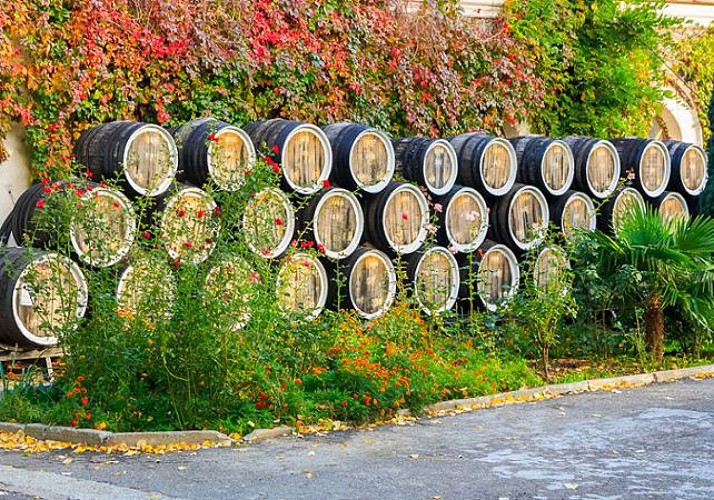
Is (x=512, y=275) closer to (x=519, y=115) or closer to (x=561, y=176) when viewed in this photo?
(x=561, y=176)

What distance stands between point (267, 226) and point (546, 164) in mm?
5637

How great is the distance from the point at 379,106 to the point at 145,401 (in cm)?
760

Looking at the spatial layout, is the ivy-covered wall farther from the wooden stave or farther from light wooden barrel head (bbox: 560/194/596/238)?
the wooden stave

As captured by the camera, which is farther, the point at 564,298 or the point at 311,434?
the point at 564,298

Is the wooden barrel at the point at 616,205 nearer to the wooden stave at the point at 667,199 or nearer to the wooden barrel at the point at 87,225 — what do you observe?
the wooden stave at the point at 667,199

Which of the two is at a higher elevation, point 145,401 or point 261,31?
point 261,31

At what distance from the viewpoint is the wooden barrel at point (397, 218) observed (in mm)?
13062

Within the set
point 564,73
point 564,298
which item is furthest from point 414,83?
point 564,298

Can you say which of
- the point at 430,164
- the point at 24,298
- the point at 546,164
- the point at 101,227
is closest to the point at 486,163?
the point at 430,164

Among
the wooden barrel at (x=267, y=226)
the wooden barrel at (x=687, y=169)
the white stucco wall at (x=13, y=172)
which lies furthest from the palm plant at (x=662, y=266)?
the white stucco wall at (x=13, y=172)

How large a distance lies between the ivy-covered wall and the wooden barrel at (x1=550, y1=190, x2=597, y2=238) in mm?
2030

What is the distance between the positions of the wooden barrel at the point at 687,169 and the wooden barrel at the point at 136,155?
26.0ft

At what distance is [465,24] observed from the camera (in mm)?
17234

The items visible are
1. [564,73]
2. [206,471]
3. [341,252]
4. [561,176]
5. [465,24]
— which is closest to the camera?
[206,471]
